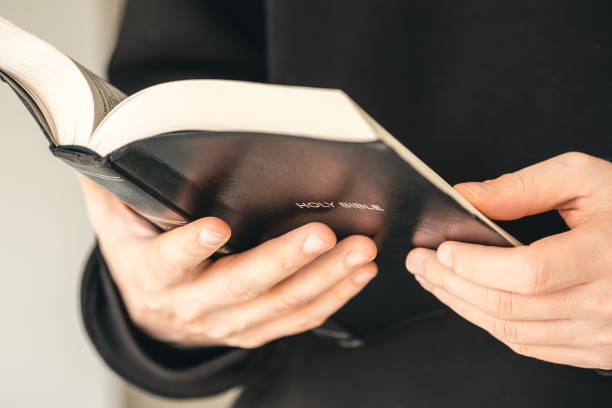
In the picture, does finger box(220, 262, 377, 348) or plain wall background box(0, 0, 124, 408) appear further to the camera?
plain wall background box(0, 0, 124, 408)

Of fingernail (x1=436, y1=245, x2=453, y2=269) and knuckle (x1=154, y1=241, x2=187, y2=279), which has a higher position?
fingernail (x1=436, y1=245, x2=453, y2=269)

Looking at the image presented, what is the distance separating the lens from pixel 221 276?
0.44m

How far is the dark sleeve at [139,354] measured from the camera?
1.92ft

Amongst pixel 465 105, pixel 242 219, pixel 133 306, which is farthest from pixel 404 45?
pixel 133 306

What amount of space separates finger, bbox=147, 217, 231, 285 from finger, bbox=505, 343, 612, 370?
0.30m

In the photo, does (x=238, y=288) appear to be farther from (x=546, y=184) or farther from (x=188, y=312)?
(x=546, y=184)

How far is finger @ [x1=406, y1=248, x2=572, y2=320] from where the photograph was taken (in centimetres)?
36

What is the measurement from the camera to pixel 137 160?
303mm

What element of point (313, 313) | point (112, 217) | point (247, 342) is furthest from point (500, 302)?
point (112, 217)

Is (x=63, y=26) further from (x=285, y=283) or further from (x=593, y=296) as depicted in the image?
(x=593, y=296)

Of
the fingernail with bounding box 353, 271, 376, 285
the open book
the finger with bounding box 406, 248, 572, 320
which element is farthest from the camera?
the fingernail with bounding box 353, 271, 376, 285

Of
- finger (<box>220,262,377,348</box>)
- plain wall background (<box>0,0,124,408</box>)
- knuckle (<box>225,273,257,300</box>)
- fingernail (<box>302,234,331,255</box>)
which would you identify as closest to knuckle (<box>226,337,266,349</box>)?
finger (<box>220,262,377,348</box>)

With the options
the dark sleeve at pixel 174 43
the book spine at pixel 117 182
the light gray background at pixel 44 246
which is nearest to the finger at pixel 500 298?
the book spine at pixel 117 182

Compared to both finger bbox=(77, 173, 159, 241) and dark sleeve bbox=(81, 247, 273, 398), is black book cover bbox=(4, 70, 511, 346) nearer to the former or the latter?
finger bbox=(77, 173, 159, 241)
